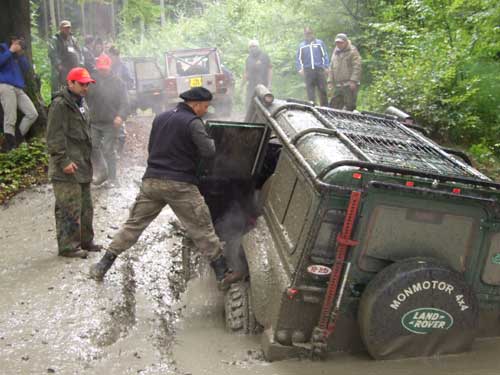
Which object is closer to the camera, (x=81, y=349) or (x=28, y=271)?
(x=81, y=349)

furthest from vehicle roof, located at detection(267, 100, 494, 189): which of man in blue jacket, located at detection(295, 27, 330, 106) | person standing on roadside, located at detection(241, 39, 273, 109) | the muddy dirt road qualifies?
person standing on roadside, located at detection(241, 39, 273, 109)

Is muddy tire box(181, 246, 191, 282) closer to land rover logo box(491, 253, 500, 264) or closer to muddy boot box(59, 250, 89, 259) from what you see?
muddy boot box(59, 250, 89, 259)

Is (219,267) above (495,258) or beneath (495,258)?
beneath

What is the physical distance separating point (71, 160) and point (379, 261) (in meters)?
3.38

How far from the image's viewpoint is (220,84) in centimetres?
1505

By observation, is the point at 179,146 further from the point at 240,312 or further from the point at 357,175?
the point at 357,175

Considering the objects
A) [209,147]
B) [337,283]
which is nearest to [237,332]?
[337,283]

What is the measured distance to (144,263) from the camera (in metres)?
6.18

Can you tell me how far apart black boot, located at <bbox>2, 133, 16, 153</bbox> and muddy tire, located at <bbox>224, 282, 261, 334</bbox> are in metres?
5.55

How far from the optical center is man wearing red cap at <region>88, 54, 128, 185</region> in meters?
8.15

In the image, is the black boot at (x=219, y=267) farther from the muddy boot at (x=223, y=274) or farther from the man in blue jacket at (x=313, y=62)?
the man in blue jacket at (x=313, y=62)

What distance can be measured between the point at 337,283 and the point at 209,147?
1806mm

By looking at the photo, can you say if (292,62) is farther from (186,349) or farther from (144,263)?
(186,349)

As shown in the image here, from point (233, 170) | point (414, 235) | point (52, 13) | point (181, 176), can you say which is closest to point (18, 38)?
point (233, 170)
